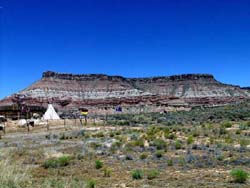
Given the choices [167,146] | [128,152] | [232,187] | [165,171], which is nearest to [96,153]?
[128,152]

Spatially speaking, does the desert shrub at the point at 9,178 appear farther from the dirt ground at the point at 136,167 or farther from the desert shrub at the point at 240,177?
the desert shrub at the point at 240,177

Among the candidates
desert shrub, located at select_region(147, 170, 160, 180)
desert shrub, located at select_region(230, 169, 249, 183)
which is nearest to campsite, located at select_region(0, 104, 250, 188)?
desert shrub, located at select_region(147, 170, 160, 180)

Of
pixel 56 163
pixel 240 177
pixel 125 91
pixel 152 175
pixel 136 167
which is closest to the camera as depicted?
pixel 240 177

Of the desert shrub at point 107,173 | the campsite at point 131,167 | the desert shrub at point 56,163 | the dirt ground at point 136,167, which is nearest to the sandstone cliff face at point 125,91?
the campsite at point 131,167

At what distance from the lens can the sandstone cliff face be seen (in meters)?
136

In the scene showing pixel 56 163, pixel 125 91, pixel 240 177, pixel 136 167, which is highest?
pixel 125 91

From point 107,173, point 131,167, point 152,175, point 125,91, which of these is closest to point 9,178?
point 107,173

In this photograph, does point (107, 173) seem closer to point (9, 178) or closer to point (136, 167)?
point (136, 167)

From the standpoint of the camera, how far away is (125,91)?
483ft

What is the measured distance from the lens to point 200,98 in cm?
14125

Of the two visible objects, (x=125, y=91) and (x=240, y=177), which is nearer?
(x=240, y=177)

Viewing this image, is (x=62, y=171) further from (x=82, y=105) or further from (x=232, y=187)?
(x=82, y=105)

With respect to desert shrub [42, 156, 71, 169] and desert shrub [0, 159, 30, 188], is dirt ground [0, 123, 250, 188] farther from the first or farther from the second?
desert shrub [42, 156, 71, 169]

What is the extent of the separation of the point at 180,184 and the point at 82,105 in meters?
122
